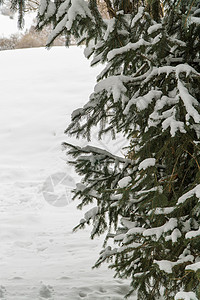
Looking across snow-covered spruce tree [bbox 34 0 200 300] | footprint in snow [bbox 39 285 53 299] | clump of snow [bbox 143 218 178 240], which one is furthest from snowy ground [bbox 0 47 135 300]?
clump of snow [bbox 143 218 178 240]

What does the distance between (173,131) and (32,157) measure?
8.36 metres

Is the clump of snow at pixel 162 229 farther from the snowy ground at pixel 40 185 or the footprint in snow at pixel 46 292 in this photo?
the footprint in snow at pixel 46 292

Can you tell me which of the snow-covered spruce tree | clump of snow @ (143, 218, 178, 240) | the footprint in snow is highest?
the snow-covered spruce tree

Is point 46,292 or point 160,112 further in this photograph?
point 46,292

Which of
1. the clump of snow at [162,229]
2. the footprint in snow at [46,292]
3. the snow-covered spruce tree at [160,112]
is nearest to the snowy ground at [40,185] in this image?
the footprint in snow at [46,292]

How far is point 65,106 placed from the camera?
12.4 meters

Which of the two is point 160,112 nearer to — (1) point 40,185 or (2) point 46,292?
(2) point 46,292

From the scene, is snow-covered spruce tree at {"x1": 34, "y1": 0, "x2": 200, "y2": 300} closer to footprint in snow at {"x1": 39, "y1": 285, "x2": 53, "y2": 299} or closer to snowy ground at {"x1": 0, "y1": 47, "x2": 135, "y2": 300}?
footprint in snow at {"x1": 39, "y1": 285, "x2": 53, "y2": 299}

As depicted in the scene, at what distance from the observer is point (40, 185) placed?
357 inches

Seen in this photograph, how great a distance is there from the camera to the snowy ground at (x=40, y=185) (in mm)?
4508

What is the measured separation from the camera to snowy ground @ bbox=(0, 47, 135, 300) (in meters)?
4.51

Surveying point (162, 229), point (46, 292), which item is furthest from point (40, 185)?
point (162, 229)

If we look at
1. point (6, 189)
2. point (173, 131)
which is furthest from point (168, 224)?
point (6, 189)

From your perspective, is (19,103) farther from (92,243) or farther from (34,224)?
(92,243)
